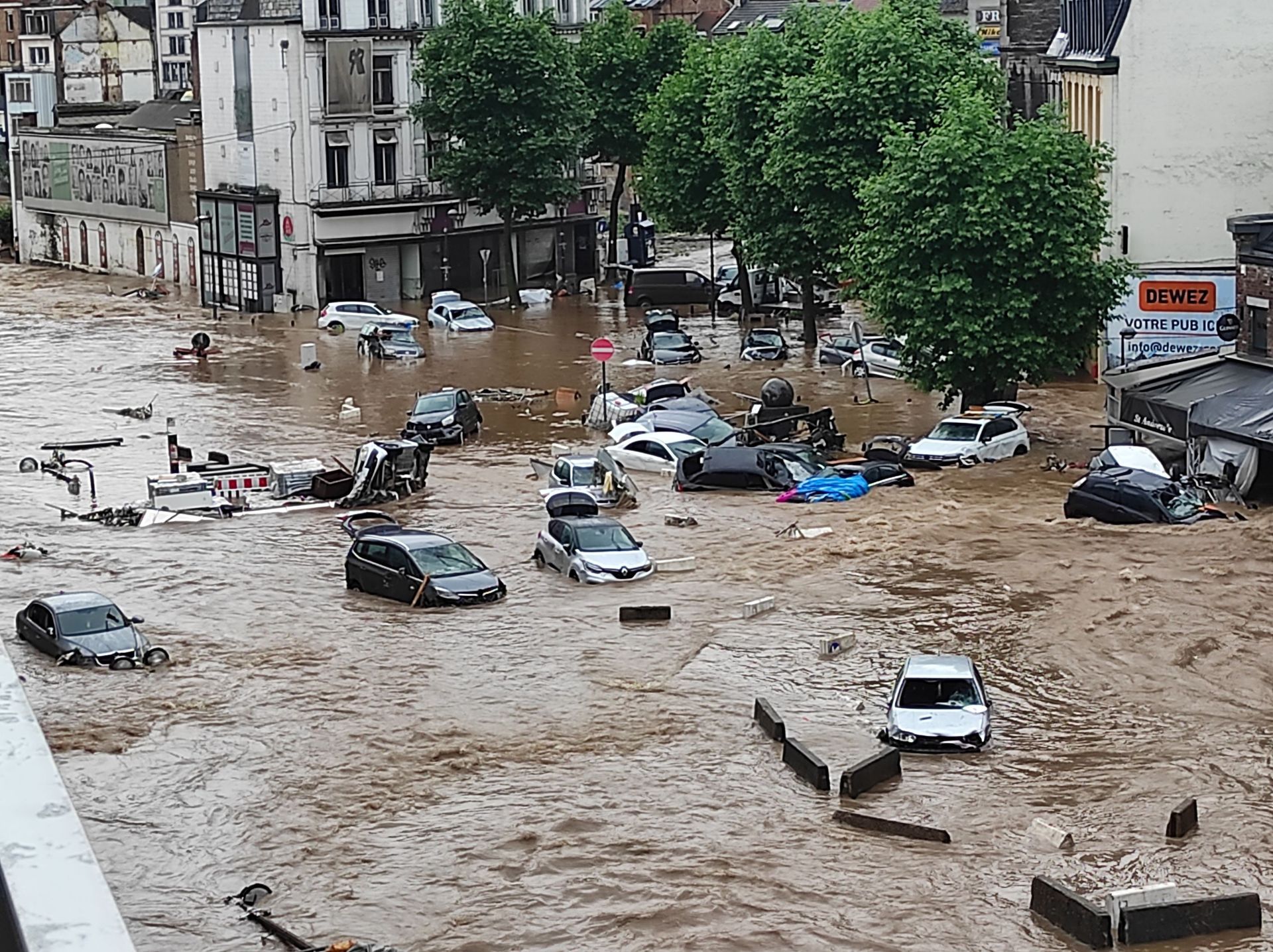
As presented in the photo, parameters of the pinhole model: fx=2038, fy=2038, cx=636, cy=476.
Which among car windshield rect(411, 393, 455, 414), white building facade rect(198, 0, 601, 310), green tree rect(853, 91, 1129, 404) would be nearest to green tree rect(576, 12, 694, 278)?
white building facade rect(198, 0, 601, 310)

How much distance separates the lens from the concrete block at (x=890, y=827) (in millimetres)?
22312

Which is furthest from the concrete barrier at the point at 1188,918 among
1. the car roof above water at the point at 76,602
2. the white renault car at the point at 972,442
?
the white renault car at the point at 972,442

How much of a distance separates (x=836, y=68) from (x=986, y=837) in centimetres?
3606

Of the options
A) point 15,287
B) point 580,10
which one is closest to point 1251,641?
point 580,10

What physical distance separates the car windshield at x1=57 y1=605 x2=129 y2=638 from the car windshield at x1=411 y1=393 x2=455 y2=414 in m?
18.1

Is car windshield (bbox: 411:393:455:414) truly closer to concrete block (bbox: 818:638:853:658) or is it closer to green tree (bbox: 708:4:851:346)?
green tree (bbox: 708:4:851:346)

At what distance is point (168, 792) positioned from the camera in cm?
2489

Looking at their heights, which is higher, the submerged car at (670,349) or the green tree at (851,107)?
the green tree at (851,107)

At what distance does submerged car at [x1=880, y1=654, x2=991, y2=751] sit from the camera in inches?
988

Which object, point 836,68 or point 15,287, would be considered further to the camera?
point 15,287

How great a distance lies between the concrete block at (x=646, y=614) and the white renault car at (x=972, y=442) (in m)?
12.4

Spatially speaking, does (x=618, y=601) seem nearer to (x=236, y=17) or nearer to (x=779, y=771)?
(x=779, y=771)

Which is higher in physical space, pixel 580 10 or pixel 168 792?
pixel 580 10

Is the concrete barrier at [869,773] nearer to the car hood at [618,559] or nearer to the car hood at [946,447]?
the car hood at [618,559]
